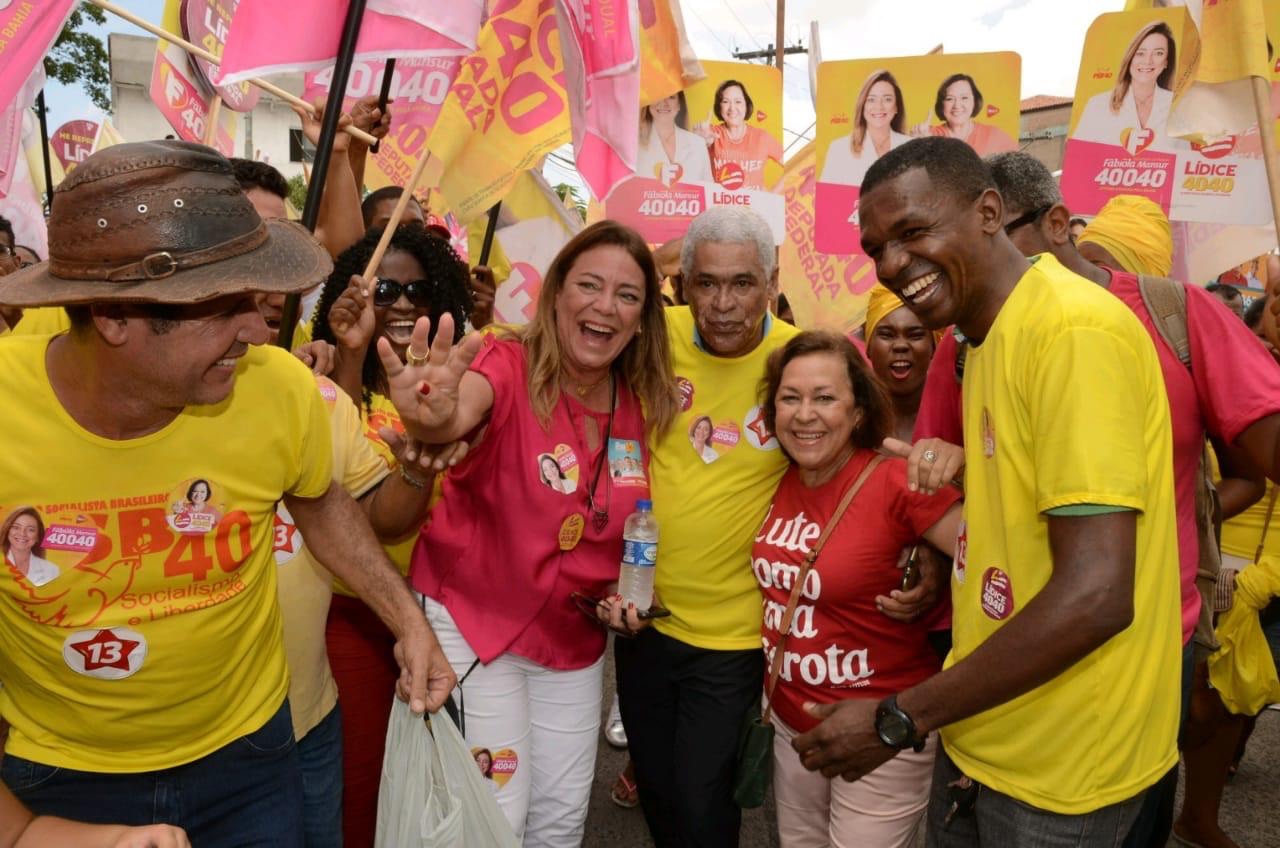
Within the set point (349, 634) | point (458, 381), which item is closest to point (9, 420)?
point (458, 381)

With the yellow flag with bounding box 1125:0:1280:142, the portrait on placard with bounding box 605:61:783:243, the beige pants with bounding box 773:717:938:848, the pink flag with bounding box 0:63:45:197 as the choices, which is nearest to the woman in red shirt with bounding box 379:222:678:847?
the beige pants with bounding box 773:717:938:848

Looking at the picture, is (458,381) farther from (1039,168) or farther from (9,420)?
(1039,168)

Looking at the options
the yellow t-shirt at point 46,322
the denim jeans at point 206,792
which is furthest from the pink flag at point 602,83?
the denim jeans at point 206,792

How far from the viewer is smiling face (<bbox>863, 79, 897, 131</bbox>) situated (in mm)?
5660

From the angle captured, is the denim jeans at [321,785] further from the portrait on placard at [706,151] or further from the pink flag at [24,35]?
the portrait on placard at [706,151]

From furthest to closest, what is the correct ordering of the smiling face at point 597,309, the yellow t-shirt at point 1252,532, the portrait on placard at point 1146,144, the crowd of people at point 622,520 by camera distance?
the portrait on placard at point 1146,144, the yellow t-shirt at point 1252,532, the smiling face at point 597,309, the crowd of people at point 622,520

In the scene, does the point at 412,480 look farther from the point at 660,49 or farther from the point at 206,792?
the point at 660,49

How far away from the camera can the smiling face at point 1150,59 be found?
4969mm

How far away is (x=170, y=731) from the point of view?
1.78 metres

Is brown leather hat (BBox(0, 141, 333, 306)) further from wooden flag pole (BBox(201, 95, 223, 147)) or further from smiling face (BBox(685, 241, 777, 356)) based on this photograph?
wooden flag pole (BBox(201, 95, 223, 147))

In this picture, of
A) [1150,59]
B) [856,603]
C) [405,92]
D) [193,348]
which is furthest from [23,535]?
[1150,59]

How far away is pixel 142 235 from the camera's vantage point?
1437 millimetres

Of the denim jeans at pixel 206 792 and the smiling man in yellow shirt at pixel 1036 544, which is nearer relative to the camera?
the smiling man in yellow shirt at pixel 1036 544

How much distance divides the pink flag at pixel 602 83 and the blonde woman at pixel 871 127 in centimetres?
254
